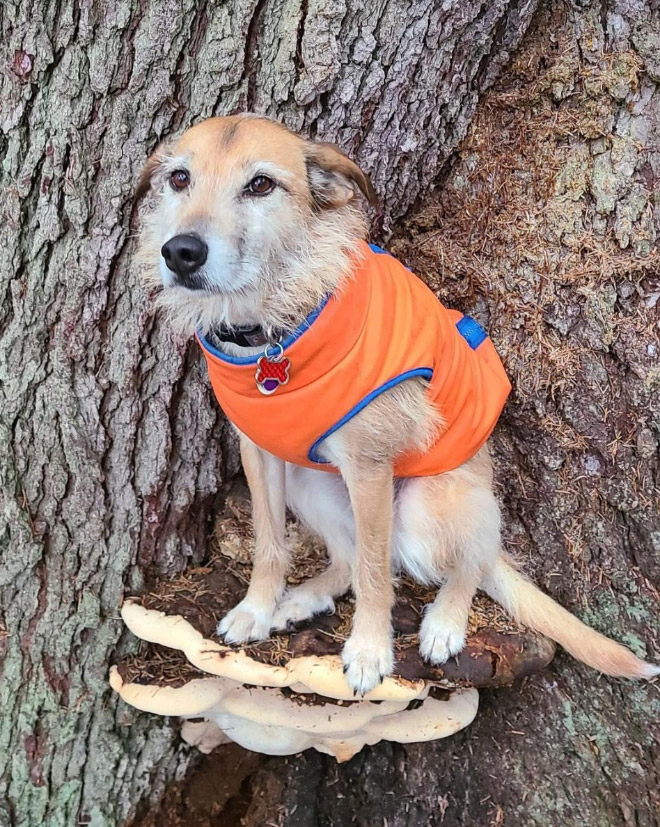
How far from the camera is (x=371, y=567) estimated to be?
8.36ft

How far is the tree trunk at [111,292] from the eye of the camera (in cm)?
245

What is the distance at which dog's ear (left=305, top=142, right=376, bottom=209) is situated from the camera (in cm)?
228

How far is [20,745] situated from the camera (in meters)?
2.89

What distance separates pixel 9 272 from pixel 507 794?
117 inches

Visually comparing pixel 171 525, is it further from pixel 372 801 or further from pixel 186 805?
pixel 372 801

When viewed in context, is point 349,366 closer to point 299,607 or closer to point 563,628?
point 299,607

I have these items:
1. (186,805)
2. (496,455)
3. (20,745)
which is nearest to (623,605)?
(496,455)

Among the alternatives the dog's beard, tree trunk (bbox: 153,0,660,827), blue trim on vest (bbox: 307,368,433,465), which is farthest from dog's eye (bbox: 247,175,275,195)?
tree trunk (bbox: 153,0,660,827)

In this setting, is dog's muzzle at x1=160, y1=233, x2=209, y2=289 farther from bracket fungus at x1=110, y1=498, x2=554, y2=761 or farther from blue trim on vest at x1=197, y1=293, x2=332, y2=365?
bracket fungus at x1=110, y1=498, x2=554, y2=761

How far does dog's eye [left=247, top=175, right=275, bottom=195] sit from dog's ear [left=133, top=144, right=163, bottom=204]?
40 centimetres

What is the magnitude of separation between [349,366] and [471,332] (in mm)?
744

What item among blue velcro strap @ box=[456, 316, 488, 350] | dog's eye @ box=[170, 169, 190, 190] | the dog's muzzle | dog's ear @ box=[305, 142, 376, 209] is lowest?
blue velcro strap @ box=[456, 316, 488, 350]

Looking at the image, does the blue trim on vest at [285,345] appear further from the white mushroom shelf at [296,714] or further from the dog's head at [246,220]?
the white mushroom shelf at [296,714]

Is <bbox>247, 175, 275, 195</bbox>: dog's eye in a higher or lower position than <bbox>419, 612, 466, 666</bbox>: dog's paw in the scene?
higher
